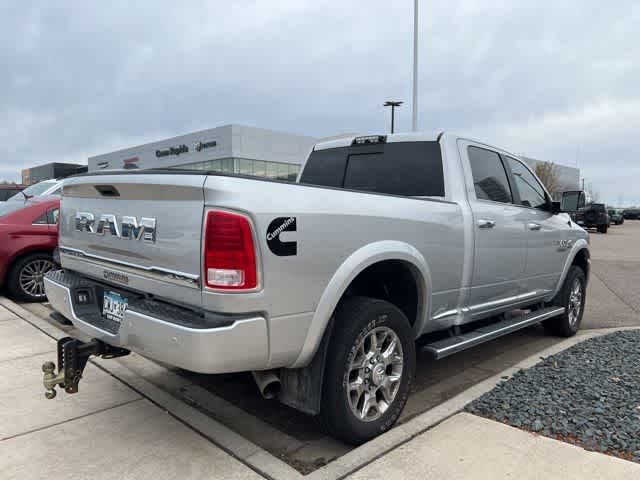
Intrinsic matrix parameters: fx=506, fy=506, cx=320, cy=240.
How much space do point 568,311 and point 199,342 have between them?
4.70 meters

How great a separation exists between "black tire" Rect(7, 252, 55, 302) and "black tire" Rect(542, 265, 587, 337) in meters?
6.39

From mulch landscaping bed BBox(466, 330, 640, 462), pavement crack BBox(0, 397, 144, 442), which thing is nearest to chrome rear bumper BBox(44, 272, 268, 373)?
pavement crack BBox(0, 397, 144, 442)

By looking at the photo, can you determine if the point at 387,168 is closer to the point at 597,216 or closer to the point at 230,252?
the point at 230,252

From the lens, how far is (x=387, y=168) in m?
4.18

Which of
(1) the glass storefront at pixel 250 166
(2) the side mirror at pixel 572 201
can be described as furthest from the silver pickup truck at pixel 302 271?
(1) the glass storefront at pixel 250 166

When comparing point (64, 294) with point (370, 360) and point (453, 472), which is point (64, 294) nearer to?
point (370, 360)

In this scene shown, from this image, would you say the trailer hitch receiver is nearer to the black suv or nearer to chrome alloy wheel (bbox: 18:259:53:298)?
chrome alloy wheel (bbox: 18:259:53:298)

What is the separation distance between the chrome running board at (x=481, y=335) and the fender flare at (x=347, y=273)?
1.77ft

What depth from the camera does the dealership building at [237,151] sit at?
43.7 m

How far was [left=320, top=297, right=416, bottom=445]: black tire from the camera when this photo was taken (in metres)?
2.78

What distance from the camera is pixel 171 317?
8.17 feet

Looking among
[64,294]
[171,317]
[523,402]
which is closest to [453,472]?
[523,402]

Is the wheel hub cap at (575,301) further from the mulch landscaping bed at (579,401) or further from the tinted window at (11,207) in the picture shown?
the tinted window at (11,207)

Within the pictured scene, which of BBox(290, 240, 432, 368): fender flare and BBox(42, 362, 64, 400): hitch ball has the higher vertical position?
BBox(290, 240, 432, 368): fender flare
